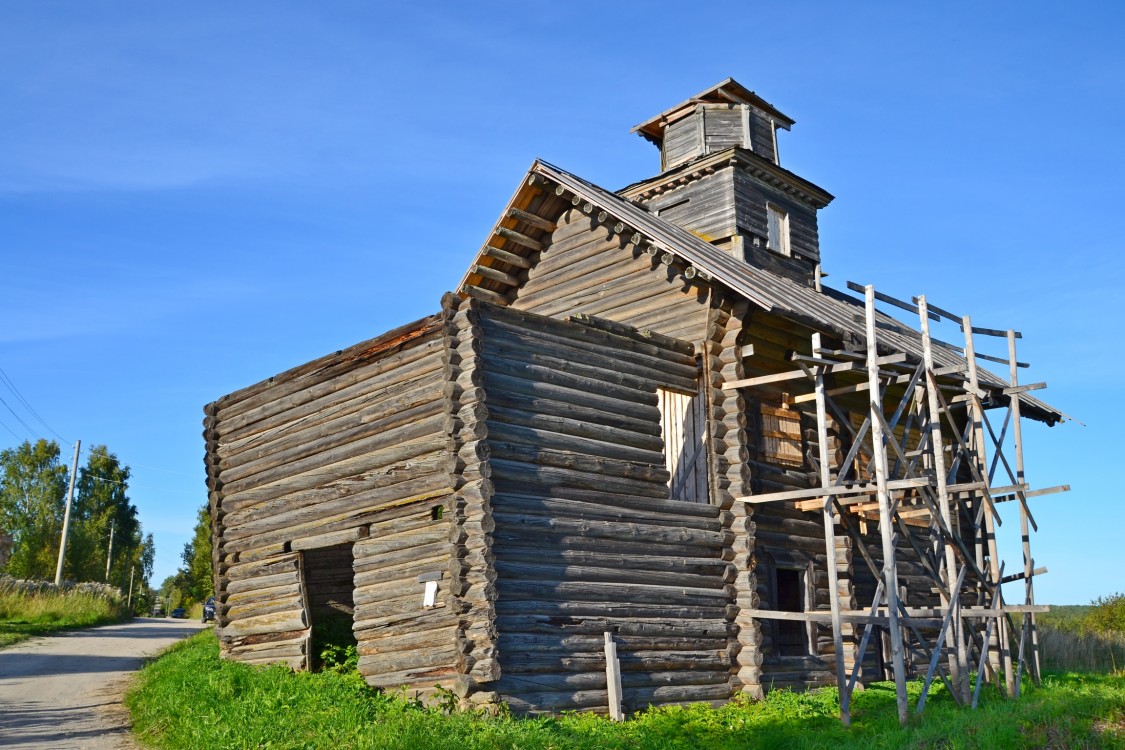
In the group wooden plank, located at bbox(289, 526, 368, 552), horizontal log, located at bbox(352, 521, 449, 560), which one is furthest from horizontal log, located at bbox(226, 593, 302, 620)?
horizontal log, located at bbox(352, 521, 449, 560)

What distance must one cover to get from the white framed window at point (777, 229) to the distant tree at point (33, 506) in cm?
4074

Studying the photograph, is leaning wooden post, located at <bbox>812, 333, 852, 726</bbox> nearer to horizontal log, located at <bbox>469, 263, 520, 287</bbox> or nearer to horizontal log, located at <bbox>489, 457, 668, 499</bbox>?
horizontal log, located at <bbox>489, 457, 668, 499</bbox>

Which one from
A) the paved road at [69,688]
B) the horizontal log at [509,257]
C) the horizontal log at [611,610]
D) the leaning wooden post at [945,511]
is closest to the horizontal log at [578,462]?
the horizontal log at [611,610]

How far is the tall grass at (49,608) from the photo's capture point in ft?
102

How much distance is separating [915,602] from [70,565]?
43.6 meters

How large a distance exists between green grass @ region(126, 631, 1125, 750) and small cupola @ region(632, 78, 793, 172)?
1462cm

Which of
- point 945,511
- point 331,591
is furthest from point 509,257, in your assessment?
point 945,511

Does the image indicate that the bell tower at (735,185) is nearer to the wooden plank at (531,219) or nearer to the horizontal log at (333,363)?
the wooden plank at (531,219)

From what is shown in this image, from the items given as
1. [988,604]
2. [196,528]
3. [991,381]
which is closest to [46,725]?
[988,604]

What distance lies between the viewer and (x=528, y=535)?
13.5 m

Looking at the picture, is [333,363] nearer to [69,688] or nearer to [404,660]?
[404,660]

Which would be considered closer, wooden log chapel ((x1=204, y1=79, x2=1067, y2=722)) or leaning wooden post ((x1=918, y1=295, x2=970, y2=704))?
wooden log chapel ((x1=204, y1=79, x2=1067, y2=722))

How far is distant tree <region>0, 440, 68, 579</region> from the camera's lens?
158ft

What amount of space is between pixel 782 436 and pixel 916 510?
9.32 feet
